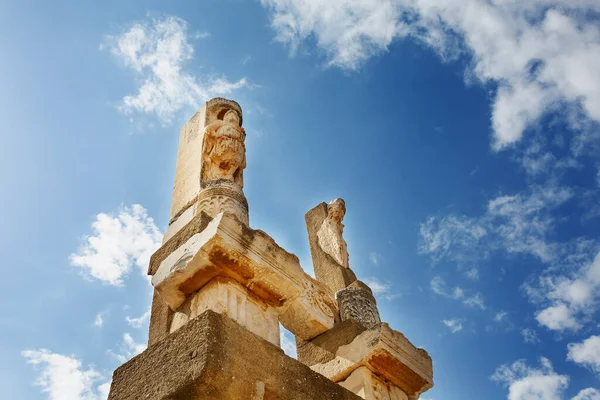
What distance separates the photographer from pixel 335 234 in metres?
7.09

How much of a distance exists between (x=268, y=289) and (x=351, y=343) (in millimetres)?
1225

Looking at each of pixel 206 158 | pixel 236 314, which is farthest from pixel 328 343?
pixel 206 158

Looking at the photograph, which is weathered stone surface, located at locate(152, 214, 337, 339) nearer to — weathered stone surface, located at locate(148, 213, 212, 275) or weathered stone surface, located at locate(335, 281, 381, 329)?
weathered stone surface, located at locate(148, 213, 212, 275)

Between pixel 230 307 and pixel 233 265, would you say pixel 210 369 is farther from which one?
pixel 233 265

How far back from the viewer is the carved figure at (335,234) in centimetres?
677

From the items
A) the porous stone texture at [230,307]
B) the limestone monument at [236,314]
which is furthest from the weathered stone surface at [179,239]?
the porous stone texture at [230,307]

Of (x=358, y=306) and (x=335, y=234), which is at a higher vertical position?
(x=335, y=234)

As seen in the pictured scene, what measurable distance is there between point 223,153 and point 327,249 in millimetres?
2088

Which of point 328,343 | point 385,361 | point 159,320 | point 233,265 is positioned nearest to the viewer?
point 233,265

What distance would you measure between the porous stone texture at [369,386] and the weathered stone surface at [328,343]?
316 millimetres

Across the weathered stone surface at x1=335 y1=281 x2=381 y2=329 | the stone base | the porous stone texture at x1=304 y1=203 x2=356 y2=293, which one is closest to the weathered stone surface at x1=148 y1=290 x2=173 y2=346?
the stone base

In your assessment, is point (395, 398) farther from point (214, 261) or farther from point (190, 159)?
point (190, 159)

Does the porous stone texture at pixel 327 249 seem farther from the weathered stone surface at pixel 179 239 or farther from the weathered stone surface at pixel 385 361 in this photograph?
the weathered stone surface at pixel 179 239

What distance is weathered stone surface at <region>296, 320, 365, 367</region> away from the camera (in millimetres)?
5105
